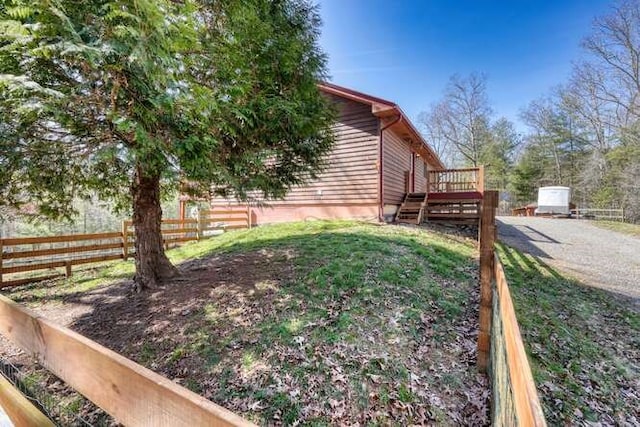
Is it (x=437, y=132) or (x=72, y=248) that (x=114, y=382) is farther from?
(x=437, y=132)

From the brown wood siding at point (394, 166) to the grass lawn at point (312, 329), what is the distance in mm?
4213

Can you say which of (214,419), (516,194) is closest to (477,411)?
(214,419)

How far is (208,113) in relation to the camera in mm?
3330

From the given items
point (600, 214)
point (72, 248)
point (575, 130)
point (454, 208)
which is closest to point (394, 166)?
point (454, 208)

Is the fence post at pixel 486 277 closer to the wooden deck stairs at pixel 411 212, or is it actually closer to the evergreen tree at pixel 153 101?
A: the evergreen tree at pixel 153 101

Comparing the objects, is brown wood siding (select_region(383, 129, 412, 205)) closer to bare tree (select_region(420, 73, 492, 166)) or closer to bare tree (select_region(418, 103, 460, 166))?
bare tree (select_region(420, 73, 492, 166))

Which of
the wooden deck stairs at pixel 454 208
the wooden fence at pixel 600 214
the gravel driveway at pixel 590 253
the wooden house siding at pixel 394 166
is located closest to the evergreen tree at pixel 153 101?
the wooden house siding at pixel 394 166

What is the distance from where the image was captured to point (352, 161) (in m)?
10.1

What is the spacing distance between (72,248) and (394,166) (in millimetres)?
9969

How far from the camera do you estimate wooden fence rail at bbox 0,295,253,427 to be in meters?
0.82

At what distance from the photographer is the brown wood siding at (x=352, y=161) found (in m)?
9.76

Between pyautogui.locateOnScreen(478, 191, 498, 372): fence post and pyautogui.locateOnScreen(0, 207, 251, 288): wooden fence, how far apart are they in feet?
26.8

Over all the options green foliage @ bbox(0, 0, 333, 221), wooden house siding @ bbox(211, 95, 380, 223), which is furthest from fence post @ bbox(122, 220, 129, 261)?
wooden house siding @ bbox(211, 95, 380, 223)

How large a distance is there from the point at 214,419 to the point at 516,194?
36828 millimetres
